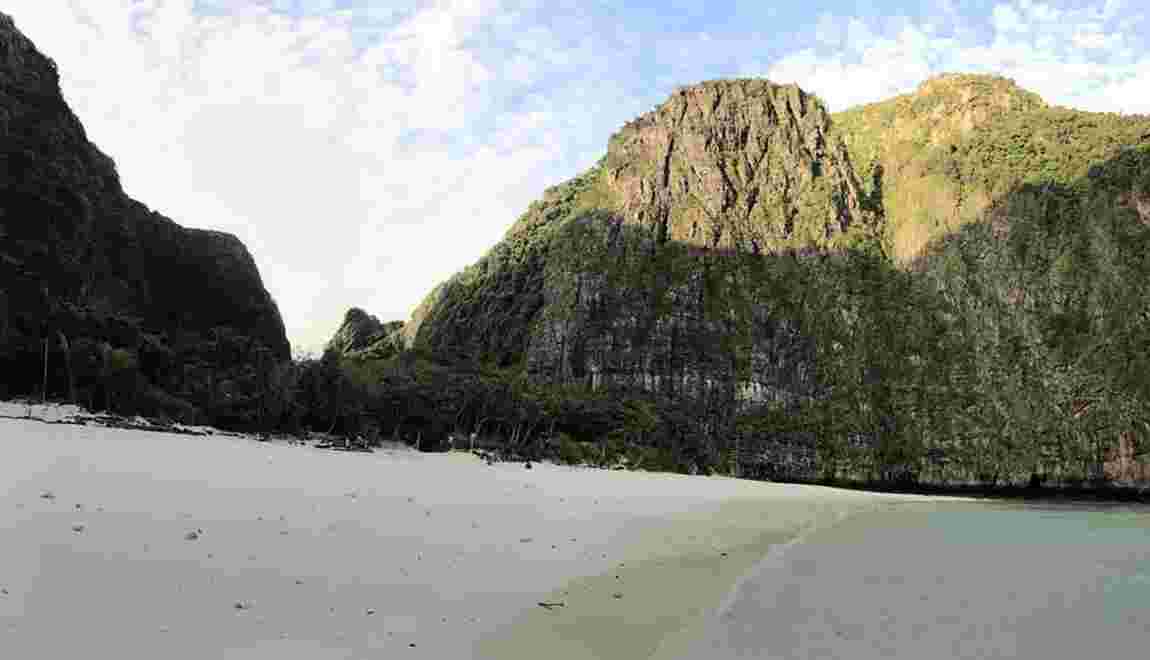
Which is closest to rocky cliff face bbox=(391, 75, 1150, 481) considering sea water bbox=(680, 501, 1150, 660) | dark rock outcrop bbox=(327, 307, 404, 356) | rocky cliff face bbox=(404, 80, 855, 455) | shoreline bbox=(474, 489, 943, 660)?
rocky cliff face bbox=(404, 80, 855, 455)

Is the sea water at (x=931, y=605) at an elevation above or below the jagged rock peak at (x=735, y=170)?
below

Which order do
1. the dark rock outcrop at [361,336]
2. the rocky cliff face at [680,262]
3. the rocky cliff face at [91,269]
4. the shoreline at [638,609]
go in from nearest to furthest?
the shoreline at [638,609], the rocky cliff face at [91,269], the rocky cliff face at [680,262], the dark rock outcrop at [361,336]

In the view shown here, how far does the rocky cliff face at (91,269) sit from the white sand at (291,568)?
38.2m

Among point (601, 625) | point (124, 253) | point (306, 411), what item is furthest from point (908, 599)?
point (124, 253)

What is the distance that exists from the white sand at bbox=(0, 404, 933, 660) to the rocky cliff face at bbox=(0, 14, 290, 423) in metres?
38.2

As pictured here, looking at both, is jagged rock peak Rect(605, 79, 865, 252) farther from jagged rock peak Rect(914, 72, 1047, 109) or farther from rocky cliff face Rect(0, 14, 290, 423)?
rocky cliff face Rect(0, 14, 290, 423)

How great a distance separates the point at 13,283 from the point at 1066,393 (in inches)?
5212

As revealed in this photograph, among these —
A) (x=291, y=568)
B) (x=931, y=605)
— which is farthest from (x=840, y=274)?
(x=291, y=568)

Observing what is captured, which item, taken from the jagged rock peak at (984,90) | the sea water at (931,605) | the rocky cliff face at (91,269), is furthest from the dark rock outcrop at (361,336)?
the sea water at (931,605)

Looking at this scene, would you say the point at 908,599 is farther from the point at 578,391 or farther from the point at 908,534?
the point at 578,391

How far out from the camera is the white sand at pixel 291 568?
6250mm

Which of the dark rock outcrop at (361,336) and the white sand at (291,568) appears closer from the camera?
the white sand at (291,568)

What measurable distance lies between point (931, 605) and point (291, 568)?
9.60m

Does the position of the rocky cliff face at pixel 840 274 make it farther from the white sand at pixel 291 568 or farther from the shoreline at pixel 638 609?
the white sand at pixel 291 568
